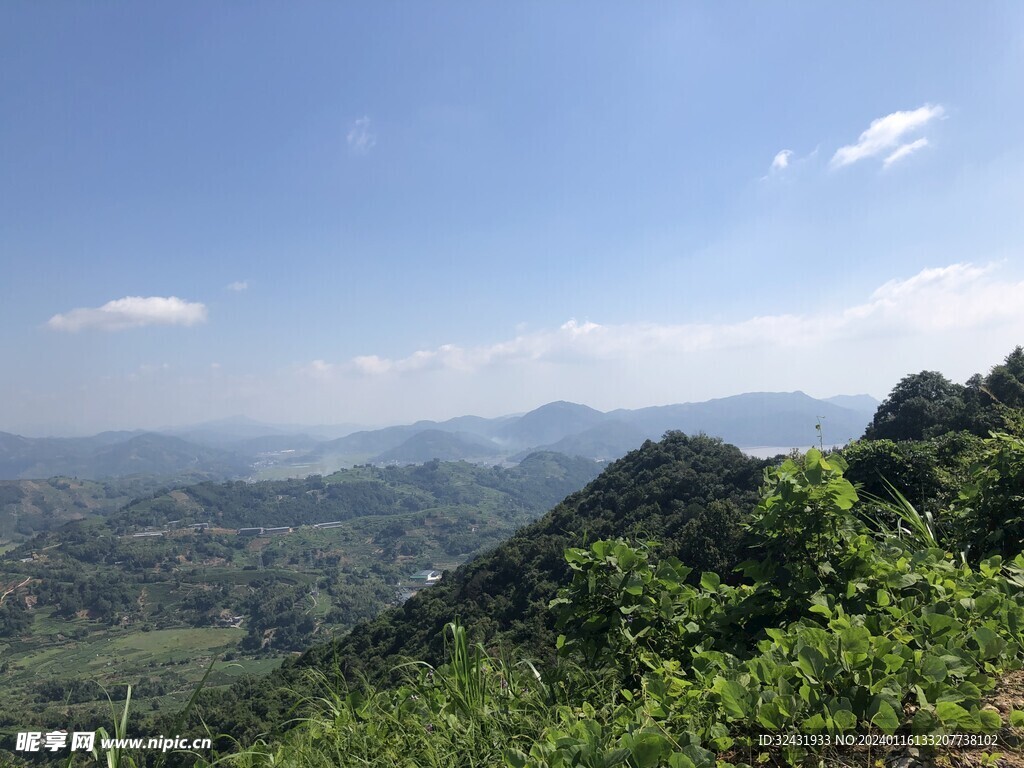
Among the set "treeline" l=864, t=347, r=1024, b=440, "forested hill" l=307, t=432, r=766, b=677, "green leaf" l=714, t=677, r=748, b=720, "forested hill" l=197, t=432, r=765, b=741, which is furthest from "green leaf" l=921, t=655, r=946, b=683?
"treeline" l=864, t=347, r=1024, b=440

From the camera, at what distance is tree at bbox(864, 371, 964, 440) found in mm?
27891

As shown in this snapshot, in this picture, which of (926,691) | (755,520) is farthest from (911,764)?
(755,520)

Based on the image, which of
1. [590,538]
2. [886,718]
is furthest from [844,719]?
[590,538]

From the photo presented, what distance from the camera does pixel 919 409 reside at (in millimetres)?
30641

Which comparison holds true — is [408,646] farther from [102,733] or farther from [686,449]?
[102,733]

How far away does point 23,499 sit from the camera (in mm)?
171625

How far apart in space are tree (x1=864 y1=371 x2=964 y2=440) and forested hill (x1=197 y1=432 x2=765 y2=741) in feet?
26.5

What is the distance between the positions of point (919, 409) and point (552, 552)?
2301cm

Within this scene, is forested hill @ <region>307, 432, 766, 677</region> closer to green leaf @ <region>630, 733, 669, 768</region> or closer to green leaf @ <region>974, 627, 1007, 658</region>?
green leaf @ <region>974, 627, 1007, 658</region>

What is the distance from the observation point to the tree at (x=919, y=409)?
27.9m

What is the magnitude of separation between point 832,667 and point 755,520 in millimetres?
1037

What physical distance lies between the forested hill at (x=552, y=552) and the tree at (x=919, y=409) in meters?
8.09

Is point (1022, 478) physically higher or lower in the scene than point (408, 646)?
higher

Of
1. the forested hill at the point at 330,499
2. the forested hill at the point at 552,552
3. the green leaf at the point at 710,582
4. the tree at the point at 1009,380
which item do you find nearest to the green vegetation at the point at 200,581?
the forested hill at the point at 330,499
